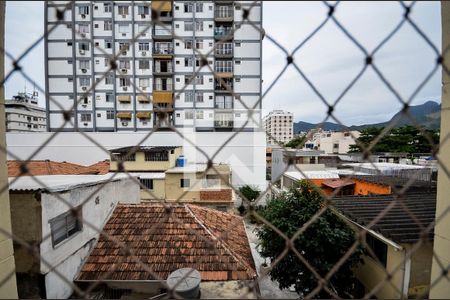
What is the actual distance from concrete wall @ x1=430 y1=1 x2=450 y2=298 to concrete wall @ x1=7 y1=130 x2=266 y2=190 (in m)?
11.8

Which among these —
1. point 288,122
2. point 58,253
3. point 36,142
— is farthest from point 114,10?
point 288,122

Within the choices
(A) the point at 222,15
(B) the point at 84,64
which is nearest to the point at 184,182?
(B) the point at 84,64

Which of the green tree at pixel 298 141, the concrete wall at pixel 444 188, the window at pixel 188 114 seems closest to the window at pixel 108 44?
the window at pixel 188 114

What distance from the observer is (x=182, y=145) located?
13.3m

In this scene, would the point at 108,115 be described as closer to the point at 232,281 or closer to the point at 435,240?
the point at 232,281

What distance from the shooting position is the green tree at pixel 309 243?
10.2 feet

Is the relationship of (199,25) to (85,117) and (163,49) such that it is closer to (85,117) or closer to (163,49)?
(163,49)

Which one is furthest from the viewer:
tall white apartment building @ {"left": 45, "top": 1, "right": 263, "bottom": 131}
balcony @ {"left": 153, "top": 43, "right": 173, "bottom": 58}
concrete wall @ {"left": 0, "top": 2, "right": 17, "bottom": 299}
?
balcony @ {"left": 153, "top": 43, "right": 173, "bottom": 58}

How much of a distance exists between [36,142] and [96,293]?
13.2 m

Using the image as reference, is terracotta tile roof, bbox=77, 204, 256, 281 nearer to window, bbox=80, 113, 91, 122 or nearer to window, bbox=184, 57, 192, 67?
window, bbox=184, 57, 192, 67

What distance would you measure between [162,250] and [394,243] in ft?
9.30

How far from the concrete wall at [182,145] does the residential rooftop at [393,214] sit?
26.5 feet

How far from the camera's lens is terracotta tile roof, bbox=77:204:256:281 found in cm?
287

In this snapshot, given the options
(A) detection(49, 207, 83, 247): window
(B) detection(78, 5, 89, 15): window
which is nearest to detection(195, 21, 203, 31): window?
(B) detection(78, 5, 89, 15): window
